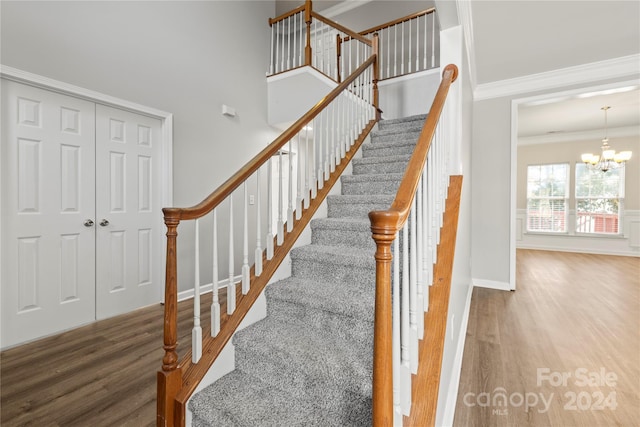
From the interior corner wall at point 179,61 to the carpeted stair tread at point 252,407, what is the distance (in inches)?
85.2

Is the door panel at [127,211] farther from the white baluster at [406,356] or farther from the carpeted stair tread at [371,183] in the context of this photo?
the white baluster at [406,356]

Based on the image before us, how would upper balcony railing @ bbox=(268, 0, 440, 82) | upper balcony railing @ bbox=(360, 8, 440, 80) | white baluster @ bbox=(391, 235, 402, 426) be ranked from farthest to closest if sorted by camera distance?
upper balcony railing @ bbox=(360, 8, 440, 80) < upper balcony railing @ bbox=(268, 0, 440, 82) < white baluster @ bbox=(391, 235, 402, 426)

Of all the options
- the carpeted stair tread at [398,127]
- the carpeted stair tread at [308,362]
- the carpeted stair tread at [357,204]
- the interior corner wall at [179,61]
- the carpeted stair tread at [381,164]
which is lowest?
the carpeted stair tread at [308,362]

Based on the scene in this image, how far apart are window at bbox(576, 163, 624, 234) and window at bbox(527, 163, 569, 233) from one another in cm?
25

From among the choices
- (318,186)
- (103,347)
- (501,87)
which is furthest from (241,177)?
(501,87)

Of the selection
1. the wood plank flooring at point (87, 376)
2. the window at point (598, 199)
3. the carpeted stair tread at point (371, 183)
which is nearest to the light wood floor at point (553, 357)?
the carpeted stair tread at point (371, 183)

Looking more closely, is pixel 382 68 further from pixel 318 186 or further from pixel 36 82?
pixel 36 82

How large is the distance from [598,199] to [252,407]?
27.4 ft

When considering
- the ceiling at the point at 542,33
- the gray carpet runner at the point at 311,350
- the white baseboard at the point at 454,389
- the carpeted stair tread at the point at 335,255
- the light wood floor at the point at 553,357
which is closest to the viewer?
the gray carpet runner at the point at 311,350

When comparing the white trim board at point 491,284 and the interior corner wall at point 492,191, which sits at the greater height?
the interior corner wall at point 492,191

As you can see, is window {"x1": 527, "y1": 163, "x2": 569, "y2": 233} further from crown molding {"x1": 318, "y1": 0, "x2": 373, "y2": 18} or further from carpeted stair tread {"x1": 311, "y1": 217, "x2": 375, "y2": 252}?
carpeted stair tread {"x1": 311, "y1": 217, "x2": 375, "y2": 252}

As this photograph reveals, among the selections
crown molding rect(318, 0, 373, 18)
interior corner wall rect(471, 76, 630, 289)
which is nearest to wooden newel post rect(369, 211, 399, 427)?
interior corner wall rect(471, 76, 630, 289)

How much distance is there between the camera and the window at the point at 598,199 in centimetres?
635

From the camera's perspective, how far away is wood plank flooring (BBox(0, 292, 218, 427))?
1522 millimetres
